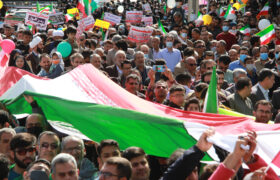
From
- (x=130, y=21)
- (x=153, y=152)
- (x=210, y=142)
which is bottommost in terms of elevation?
(x=130, y=21)

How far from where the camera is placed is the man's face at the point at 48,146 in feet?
20.3

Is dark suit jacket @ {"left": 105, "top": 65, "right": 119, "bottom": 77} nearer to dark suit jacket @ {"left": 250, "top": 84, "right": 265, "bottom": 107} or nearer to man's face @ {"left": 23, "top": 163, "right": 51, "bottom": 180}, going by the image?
dark suit jacket @ {"left": 250, "top": 84, "right": 265, "bottom": 107}

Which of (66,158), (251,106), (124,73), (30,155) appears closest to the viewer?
(66,158)

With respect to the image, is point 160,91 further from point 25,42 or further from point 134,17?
point 134,17

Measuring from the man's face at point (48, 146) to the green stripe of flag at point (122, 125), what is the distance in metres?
0.22

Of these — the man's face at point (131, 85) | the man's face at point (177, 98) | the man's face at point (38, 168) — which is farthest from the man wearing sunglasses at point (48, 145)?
the man's face at point (131, 85)

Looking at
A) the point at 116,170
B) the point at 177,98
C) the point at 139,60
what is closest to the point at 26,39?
the point at 139,60

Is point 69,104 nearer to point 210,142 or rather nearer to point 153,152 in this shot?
point 153,152

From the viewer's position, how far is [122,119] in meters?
5.84

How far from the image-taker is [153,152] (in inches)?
223

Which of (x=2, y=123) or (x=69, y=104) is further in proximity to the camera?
(x=2, y=123)

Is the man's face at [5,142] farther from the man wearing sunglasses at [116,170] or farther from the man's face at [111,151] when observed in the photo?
the man wearing sunglasses at [116,170]

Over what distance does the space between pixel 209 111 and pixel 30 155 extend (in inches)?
82.1

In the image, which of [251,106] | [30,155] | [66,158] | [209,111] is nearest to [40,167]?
[66,158]
